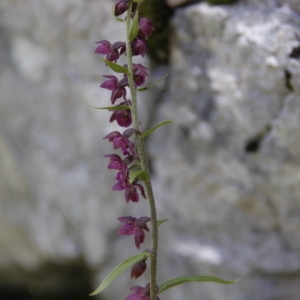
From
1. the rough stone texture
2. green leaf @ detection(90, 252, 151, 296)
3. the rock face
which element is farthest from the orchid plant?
the rough stone texture

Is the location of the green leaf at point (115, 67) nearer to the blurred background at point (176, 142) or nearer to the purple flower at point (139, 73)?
the purple flower at point (139, 73)

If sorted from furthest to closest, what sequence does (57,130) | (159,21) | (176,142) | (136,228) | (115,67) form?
1. (57,130)
2. (176,142)
3. (159,21)
4. (136,228)
5. (115,67)

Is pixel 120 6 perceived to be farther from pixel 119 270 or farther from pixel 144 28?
pixel 119 270

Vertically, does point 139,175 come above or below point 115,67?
below

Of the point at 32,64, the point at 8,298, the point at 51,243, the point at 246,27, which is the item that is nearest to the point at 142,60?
the point at 246,27

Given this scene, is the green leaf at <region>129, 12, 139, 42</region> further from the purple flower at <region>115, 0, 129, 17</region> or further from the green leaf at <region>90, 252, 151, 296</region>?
the green leaf at <region>90, 252, 151, 296</region>

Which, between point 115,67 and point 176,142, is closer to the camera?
point 115,67

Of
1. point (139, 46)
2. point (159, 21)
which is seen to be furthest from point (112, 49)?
point (159, 21)
